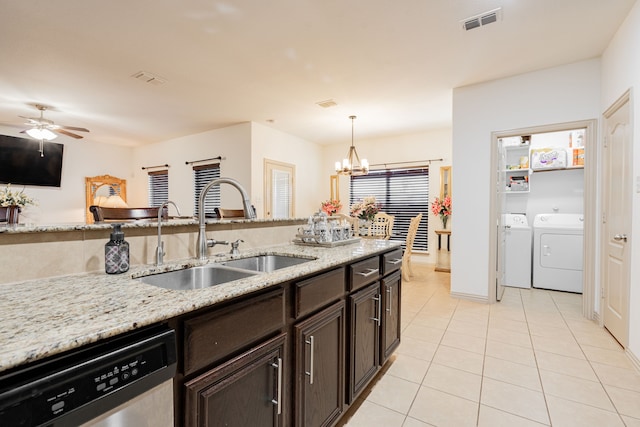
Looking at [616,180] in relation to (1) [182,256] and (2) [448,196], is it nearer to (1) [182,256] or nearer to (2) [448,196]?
(2) [448,196]

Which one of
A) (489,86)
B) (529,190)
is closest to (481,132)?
(489,86)

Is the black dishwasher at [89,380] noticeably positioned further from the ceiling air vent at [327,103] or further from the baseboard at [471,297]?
the ceiling air vent at [327,103]

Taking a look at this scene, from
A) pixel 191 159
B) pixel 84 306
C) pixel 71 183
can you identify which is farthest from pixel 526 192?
pixel 71 183

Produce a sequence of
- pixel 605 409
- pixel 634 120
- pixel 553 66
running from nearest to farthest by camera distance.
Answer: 1. pixel 605 409
2. pixel 634 120
3. pixel 553 66

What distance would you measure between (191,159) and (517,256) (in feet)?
20.0

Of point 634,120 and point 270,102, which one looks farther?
point 270,102

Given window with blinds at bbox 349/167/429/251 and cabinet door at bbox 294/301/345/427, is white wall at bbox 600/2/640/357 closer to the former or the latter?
cabinet door at bbox 294/301/345/427

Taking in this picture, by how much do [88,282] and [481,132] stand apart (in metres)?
4.00

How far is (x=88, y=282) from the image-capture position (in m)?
1.09

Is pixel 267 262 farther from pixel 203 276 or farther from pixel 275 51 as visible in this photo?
pixel 275 51

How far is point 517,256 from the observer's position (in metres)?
4.25

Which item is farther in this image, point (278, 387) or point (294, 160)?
point (294, 160)

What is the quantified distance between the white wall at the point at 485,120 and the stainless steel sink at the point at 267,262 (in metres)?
2.78

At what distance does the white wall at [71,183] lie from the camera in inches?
228
